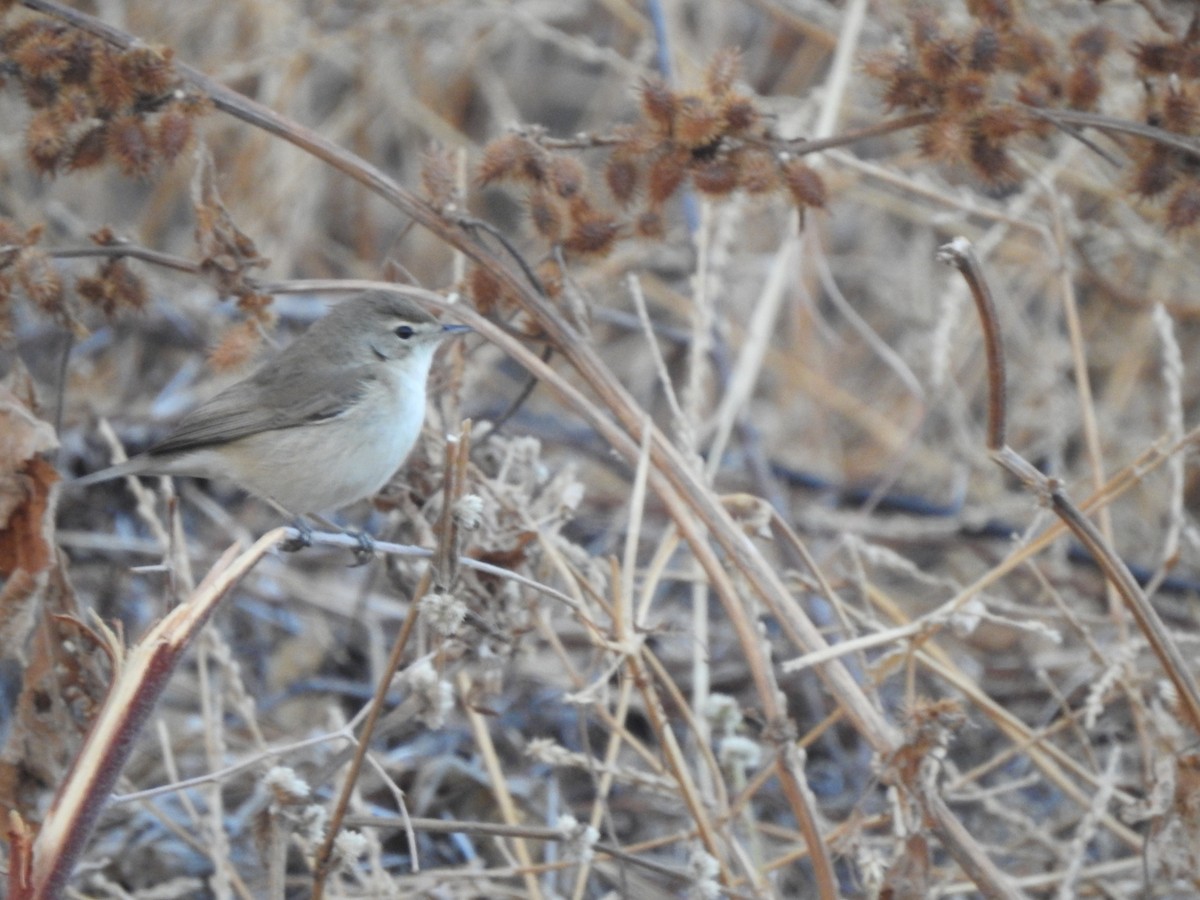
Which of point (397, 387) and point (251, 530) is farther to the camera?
point (251, 530)

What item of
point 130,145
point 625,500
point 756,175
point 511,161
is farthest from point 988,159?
point 625,500

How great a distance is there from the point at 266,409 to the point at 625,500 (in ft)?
5.91

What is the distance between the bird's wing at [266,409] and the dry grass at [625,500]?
12.8 inches

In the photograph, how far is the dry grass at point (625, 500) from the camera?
2.57 meters

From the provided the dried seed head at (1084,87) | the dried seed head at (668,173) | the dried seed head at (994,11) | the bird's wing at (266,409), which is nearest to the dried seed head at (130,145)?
the bird's wing at (266,409)

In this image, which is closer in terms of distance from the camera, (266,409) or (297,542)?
(297,542)

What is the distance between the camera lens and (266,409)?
144 inches

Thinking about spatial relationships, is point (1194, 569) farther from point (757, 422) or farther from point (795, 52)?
point (795, 52)

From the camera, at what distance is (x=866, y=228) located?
6.82 metres

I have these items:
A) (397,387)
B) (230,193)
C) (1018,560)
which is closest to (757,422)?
(230,193)

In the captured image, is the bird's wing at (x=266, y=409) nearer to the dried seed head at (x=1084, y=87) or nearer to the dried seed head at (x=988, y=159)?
the dried seed head at (x=988, y=159)

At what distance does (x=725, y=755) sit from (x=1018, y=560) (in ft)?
2.94

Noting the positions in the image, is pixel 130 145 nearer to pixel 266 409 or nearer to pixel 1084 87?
pixel 266 409

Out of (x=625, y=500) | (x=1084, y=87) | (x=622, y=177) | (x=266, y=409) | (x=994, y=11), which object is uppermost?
(x=994, y=11)
